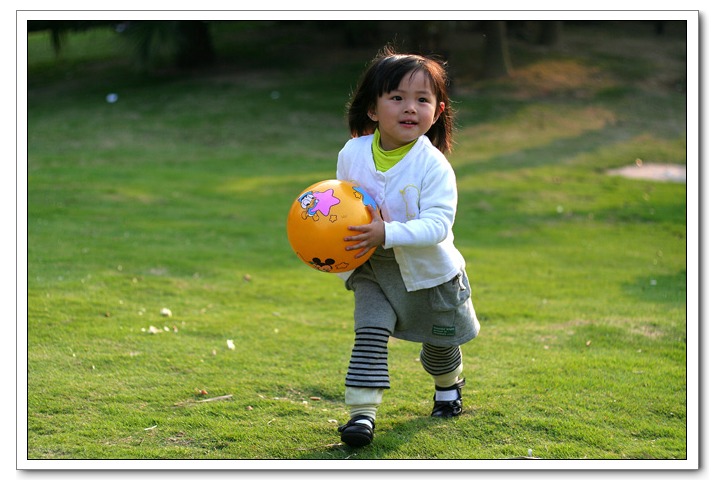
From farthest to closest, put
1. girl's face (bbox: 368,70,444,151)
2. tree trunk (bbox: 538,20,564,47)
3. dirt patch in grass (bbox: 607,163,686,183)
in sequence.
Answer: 1. tree trunk (bbox: 538,20,564,47)
2. dirt patch in grass (bbox: 607,163,686,183)
3. girl's face (bbox: 368,70,444,151)

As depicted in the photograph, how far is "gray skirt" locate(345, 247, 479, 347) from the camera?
3.99 metres

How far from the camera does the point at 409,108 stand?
3.94m

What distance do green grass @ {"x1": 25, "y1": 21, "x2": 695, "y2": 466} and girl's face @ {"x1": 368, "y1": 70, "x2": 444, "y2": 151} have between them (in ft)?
4.45

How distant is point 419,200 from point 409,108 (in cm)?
40

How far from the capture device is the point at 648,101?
20578 millimetres

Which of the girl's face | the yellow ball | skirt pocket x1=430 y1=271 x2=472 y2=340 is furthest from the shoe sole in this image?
the girl's face

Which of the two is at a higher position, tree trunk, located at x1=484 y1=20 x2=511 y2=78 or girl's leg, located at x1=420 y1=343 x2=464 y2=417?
tree trunk, located at x1=484 y1=20 x2=511 y2=78

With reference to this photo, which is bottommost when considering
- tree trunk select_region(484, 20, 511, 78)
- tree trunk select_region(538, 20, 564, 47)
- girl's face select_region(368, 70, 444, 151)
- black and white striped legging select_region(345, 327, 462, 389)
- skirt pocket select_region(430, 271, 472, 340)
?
black and white striped legging select_region(345, 327, 462, 389)

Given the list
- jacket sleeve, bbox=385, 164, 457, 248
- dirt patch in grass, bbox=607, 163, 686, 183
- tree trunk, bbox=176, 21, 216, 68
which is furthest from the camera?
tree trunk, bbox=176, 21, 216, 68

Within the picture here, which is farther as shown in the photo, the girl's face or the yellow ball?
the girl's face

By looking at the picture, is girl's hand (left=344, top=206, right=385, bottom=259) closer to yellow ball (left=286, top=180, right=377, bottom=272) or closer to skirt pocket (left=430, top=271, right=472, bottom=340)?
yellow ball (left=286, top=180, right=377, bottom=272)

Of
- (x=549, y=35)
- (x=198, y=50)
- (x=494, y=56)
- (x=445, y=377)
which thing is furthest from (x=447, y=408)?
(x=549, y=35)
